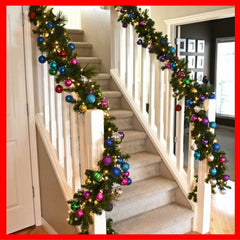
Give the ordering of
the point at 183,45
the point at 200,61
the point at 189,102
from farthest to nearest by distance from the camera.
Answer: the point at 200,61, the point at 183,45, the point at 189,102

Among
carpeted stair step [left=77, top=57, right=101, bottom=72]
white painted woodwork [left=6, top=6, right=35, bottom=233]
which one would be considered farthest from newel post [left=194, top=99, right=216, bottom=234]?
carpeted stair step [left=77, top=57, right=101, bottom=72]

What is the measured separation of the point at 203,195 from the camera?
2678mm

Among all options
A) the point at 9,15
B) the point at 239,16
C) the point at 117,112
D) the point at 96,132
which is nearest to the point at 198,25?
the point at 239,16

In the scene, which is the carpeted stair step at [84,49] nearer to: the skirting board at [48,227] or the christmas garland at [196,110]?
the christmas garland at [196,110]

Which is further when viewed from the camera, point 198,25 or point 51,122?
point 198,25

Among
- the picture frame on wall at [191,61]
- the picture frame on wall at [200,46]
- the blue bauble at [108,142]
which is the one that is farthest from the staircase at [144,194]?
the picture frame on wall at [200,46]

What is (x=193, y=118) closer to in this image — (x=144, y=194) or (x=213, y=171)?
(x=213, y=171)

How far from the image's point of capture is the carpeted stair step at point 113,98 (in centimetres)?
349

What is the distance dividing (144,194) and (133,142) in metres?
0.68

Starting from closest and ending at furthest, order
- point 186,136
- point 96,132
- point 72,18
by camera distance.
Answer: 1. point 96,132
2. point 72,18
3. point 186,136

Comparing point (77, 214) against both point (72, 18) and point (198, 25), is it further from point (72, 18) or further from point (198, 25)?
point (198, 25)

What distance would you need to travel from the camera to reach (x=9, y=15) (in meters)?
2.57

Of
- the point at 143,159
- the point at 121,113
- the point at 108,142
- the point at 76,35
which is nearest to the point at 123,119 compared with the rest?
the point at 121,113

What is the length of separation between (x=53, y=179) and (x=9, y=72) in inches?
41.6
